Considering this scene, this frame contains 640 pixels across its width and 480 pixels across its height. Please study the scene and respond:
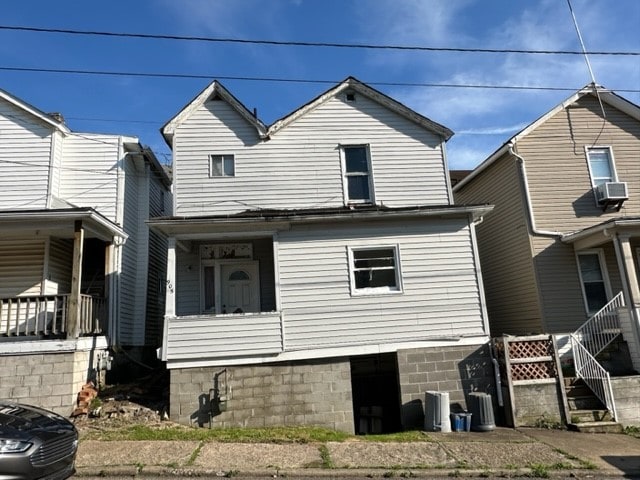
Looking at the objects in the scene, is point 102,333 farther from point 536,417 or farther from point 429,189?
point 536,417

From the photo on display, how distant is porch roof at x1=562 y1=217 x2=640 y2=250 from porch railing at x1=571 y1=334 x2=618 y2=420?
2.94 meters

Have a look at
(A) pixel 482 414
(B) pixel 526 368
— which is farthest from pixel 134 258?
(B) pixel 526 368

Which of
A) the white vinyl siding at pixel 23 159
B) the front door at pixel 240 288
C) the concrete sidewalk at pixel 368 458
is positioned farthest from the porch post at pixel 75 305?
the white vinyl siding at pixel 23 159

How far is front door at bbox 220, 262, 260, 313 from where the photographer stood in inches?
446

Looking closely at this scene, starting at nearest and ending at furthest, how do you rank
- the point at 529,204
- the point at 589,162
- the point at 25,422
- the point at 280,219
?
1. the point at 25,422
2. the point at 280,219
3. the point at 529,204
4. the point at 589,162

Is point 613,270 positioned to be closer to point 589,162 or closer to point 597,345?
point 597,345

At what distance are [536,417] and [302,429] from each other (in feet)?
16.1

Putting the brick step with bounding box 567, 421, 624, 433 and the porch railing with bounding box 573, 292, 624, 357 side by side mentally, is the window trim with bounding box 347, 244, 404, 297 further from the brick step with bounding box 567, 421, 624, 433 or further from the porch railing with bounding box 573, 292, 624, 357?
the porch railing with bounding box 573, 292, 624, 357

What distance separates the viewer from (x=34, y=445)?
4965 millimetres

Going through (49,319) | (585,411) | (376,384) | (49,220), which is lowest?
(585,411)

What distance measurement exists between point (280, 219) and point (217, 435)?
4.62 m

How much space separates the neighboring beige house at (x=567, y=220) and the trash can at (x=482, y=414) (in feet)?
12.6

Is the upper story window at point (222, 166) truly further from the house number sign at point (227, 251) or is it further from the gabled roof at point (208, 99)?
the house number sign at point (227, 251)

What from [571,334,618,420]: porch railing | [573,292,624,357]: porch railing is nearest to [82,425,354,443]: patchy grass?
[571,334,618,420]: porch railing
